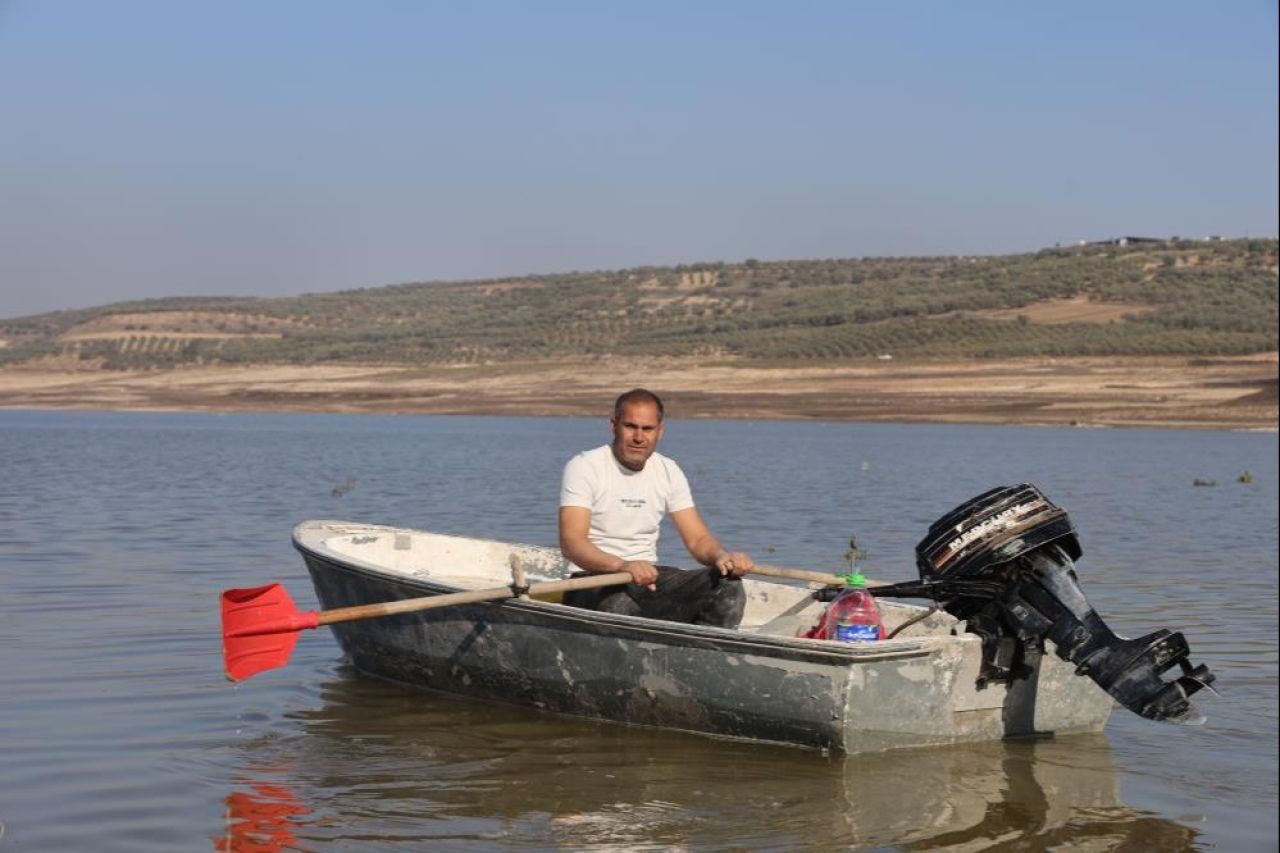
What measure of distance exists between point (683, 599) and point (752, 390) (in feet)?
130

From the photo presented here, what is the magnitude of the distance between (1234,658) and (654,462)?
13.4 feet

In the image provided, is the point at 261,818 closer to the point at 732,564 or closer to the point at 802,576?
the point at 732,564

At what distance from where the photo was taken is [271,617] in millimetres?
8578

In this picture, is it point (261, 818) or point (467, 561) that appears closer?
point (261, 818)

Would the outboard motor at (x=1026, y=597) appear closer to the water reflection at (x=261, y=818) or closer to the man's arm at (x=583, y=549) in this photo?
the man's arm at (x=583, y=549)

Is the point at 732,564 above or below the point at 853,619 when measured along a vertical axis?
above

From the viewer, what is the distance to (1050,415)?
40719mm

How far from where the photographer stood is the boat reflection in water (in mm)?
6879

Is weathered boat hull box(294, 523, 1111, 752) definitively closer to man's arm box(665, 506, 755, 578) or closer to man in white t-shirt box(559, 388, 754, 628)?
man in white t-shirt box(559, 388, 754, 628)

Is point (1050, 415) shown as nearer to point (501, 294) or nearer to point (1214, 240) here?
point (1214, 240)

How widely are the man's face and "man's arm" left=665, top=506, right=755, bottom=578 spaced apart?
Result: 1.20ft

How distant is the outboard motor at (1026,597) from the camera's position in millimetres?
7352

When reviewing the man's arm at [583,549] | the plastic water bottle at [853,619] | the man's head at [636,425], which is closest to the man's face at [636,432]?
the man's head at [636,425]

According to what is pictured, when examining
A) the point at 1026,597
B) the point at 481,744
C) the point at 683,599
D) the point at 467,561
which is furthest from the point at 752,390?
the point at 1026,597
